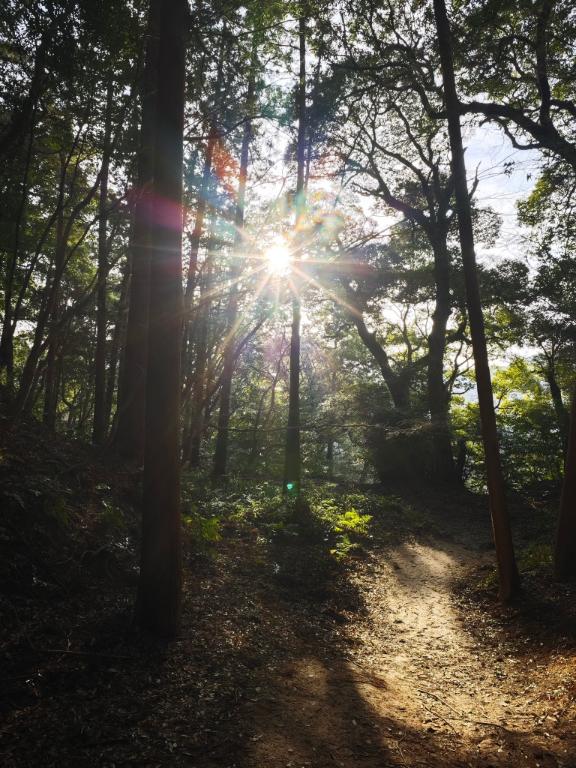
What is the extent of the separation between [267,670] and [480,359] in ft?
16.9

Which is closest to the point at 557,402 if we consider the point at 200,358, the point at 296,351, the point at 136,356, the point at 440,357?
the point at 440,357

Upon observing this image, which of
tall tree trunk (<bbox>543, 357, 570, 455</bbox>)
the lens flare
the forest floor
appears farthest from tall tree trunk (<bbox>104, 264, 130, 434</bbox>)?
tall tree trunk (<bbox>543, 357, 570, 455</bbox>)

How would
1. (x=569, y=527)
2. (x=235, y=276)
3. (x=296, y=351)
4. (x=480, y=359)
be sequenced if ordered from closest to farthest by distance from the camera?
(x=569, y=527)
(x=480, y=359)
(x=235, y=276)
(x=296, y=351)

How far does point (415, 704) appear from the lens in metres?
4.24

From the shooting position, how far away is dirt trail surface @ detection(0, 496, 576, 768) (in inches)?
123

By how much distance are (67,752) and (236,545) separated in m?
5.59

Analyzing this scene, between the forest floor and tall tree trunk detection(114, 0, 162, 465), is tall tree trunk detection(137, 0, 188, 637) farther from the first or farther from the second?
tall tree trunk detection(114, 0, 162, 465)

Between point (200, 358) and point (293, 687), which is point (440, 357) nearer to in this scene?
point (200, 358)

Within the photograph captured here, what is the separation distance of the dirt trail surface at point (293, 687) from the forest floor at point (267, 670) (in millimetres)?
18

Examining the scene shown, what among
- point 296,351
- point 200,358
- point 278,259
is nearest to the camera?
point 200,358

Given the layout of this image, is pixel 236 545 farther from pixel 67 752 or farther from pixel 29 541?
pixel 67 752

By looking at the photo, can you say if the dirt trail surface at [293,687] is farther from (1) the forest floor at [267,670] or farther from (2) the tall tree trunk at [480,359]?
(2) the tall tree trunk at [480,359]

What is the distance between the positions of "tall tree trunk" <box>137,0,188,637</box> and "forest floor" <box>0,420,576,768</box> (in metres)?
0.48

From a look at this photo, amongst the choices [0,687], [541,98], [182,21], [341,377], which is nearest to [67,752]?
[0,687]
